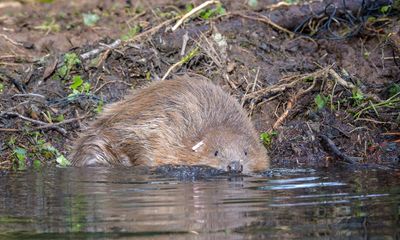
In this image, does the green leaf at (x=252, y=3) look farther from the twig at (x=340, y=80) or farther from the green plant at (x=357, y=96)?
the green plant at (x=357, y=96)

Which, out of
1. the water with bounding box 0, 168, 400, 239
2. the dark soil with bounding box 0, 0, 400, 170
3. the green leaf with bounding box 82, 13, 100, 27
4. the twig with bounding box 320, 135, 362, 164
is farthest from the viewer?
the green leaf with bounding box 82, 13, 100, 27

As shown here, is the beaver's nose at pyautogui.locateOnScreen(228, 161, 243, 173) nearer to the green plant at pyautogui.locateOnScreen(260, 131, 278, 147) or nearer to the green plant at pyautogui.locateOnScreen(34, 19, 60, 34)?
the green plant at pyautogui.locateOnScreen(260, 131, 278, 147)

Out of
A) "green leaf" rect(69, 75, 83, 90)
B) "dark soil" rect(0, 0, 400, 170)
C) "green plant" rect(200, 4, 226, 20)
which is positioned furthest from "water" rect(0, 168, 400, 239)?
"green plant" rect(200, 4, 226, 20)

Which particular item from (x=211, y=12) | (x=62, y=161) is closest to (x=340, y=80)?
(x=211, y=12)

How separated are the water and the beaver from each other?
20.0 inches

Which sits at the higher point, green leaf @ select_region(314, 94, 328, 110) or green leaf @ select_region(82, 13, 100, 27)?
green leaf @ select_region(82, 13, 100, 27)

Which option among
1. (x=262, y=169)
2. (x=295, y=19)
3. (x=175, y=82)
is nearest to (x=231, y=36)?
(x=295, y=19)

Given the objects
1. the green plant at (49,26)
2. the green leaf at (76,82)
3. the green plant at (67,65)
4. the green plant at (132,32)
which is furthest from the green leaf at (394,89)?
the green plant at (49,26)

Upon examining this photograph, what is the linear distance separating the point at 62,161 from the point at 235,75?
2.01 metres

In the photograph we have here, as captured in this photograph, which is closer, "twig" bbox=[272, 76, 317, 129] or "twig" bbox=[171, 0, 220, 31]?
"twig" bbox=[272, 76, 317, 129]

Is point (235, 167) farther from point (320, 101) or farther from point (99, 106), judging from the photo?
point (99, 106)

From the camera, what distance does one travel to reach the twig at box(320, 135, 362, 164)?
7570mm

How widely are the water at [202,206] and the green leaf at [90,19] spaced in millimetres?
3719

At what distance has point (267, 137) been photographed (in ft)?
26.9
